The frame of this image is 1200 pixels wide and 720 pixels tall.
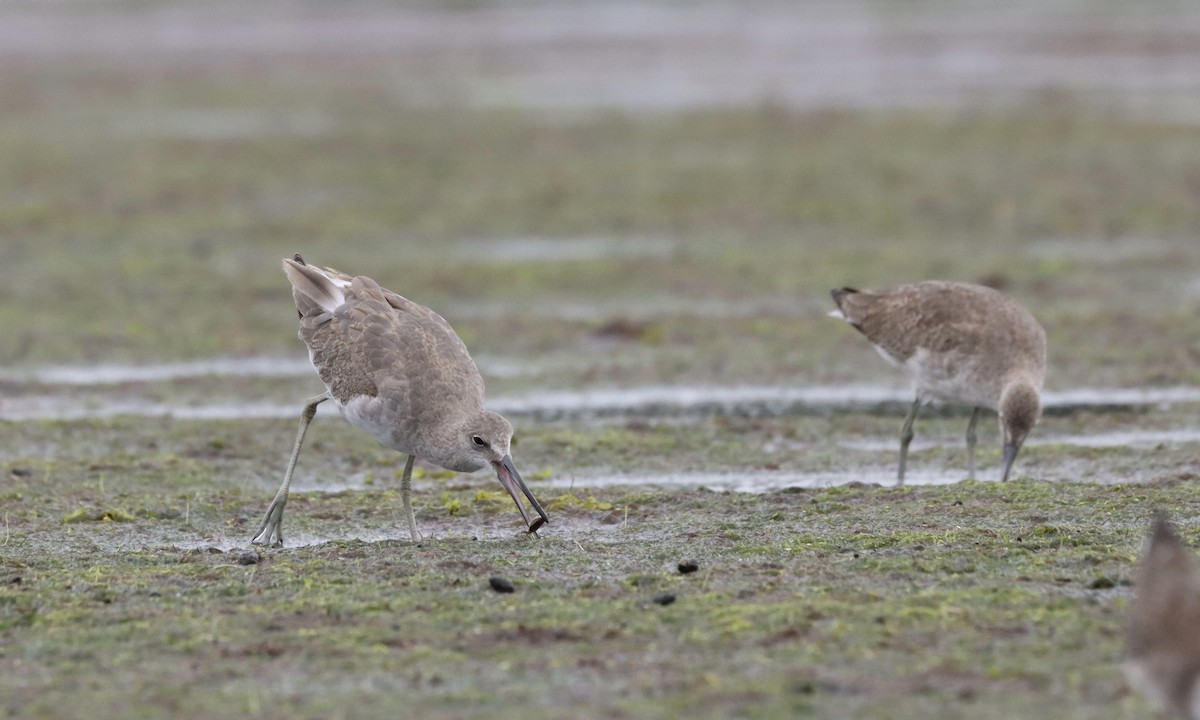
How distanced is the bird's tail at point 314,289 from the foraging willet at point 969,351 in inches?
138

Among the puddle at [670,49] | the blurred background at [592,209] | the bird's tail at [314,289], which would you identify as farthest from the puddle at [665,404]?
the puddle at [670,49]

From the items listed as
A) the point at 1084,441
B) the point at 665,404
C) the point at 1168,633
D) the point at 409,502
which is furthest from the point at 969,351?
the point at 1168,633

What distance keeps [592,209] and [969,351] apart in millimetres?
9072

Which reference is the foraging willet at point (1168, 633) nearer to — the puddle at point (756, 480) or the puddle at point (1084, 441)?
the puddle at point (756, 480)

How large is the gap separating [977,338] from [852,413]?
61.5 inches

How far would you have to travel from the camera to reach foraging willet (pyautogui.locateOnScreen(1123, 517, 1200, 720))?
5.03m

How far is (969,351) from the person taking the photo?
10.5 metres

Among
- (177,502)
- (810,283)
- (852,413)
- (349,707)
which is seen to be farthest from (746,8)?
(349,707)

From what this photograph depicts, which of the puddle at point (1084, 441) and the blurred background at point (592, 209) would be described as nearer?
the puddle at point (1084, 441)

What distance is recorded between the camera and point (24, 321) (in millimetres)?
14570

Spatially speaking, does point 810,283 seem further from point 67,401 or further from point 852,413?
point 67,401

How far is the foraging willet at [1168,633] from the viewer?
5027 millimetres

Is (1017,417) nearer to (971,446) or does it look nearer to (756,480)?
(971,446)

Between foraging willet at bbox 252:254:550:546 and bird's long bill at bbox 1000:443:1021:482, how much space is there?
9.68 ft
